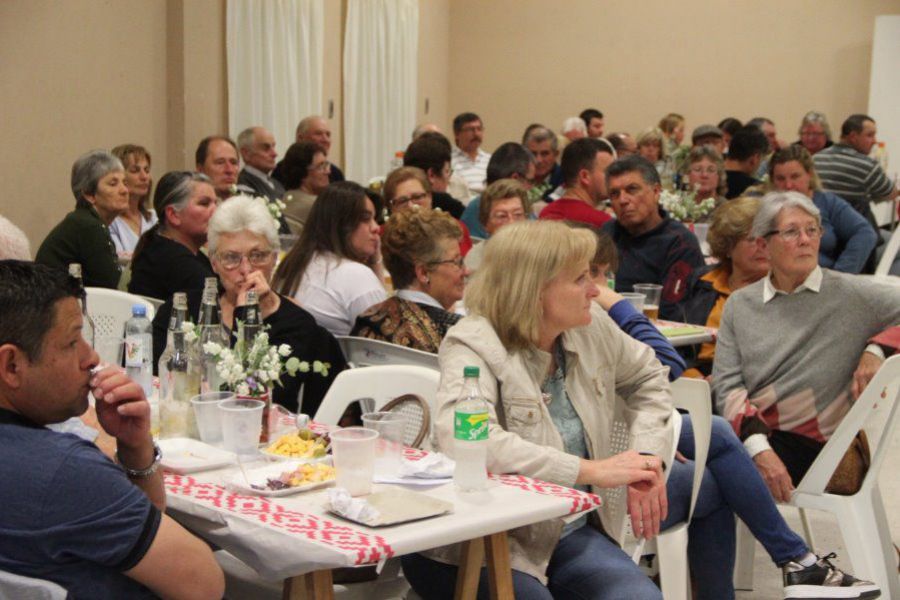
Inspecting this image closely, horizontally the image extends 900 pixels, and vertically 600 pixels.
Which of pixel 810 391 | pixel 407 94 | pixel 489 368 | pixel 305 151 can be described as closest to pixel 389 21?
pixel 407 94

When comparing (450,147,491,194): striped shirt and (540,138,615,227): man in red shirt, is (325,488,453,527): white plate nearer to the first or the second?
(540,138,615,227): man in red shirt

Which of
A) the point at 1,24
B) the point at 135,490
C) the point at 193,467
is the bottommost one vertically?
the point at 193,467

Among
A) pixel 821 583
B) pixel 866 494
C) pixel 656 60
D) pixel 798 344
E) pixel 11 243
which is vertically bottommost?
pixel 821 583

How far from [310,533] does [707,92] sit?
11893mm

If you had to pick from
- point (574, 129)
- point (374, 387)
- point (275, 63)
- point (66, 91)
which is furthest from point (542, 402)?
point (574, 129)

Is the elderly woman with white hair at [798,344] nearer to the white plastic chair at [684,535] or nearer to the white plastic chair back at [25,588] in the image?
the white plastic chair at [684,535]

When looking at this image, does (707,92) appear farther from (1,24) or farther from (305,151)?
(1,24)

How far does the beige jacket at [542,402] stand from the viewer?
252 centimetres

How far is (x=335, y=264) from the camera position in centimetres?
434

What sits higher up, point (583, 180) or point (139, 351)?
point (583, 180)

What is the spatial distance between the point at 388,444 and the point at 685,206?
4845 mm

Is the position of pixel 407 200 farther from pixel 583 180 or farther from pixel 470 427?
pixel 470 427

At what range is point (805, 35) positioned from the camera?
1280cm

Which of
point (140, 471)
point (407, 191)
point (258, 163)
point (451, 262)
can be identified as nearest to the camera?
point (140, 471)
